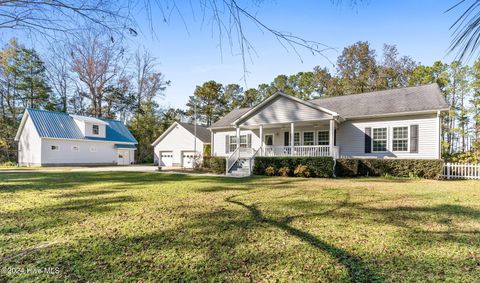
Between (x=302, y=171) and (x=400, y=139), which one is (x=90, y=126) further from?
(x=400, y=139)

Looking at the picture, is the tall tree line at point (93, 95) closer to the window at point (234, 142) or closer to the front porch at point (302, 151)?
the window at point (234, 142)

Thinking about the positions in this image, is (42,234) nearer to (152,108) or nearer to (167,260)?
(167,260)

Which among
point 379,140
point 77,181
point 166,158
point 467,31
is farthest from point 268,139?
point 467,31

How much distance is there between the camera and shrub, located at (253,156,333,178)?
13.5 metres

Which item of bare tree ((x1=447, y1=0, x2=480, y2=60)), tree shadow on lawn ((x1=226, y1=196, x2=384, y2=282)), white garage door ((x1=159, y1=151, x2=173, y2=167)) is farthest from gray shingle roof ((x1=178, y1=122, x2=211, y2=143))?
bare tree ((x1=447, y1=0, x2=480, y2=60))

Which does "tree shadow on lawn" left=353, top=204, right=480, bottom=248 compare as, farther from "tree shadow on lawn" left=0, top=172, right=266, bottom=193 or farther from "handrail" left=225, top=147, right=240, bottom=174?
"handrail" left=225, top=147, right=240, bottom=174

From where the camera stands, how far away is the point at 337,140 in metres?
16.1

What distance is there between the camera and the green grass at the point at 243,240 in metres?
2.84

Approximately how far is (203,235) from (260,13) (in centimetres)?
333

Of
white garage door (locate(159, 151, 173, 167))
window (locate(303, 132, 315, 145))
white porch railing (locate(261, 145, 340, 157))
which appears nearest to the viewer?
white porch railing (locate(261, 145, 340, 157))

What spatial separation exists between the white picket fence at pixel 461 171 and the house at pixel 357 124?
907mm

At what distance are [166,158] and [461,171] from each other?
23.4 metres

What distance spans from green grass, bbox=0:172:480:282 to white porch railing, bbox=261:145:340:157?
7774 millimetres

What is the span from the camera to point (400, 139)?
1407 cm
